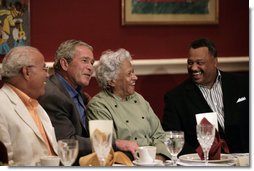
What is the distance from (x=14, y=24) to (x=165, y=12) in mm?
610

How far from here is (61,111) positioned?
2240mm

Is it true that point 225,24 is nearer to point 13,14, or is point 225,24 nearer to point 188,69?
point 188,69

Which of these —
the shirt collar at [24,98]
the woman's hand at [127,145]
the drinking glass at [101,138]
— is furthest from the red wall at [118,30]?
the drinking glass at [101,138]

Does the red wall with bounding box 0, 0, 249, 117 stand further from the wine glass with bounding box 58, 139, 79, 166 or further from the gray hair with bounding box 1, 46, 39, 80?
the wine glass with bounding box 58, 139, 79, 166

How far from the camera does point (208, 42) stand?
2.42m

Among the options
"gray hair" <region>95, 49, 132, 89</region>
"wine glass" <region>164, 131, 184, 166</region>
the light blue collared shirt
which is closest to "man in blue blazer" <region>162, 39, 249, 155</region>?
"gray hair" <region>95, 49, 132, 89</region>

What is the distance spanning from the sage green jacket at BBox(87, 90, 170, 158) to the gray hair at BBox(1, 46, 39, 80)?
0.41 meters

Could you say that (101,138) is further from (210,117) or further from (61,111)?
(210,117)

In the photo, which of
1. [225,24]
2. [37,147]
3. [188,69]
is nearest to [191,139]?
[188,69]

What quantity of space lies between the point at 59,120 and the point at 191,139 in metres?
0.55

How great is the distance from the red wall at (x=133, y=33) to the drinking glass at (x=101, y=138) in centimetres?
60

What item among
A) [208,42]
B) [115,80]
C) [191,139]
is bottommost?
[191,139]

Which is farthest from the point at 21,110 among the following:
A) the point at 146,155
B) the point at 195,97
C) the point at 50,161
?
the point at 195,97

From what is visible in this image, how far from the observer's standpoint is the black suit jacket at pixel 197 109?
2357mm
